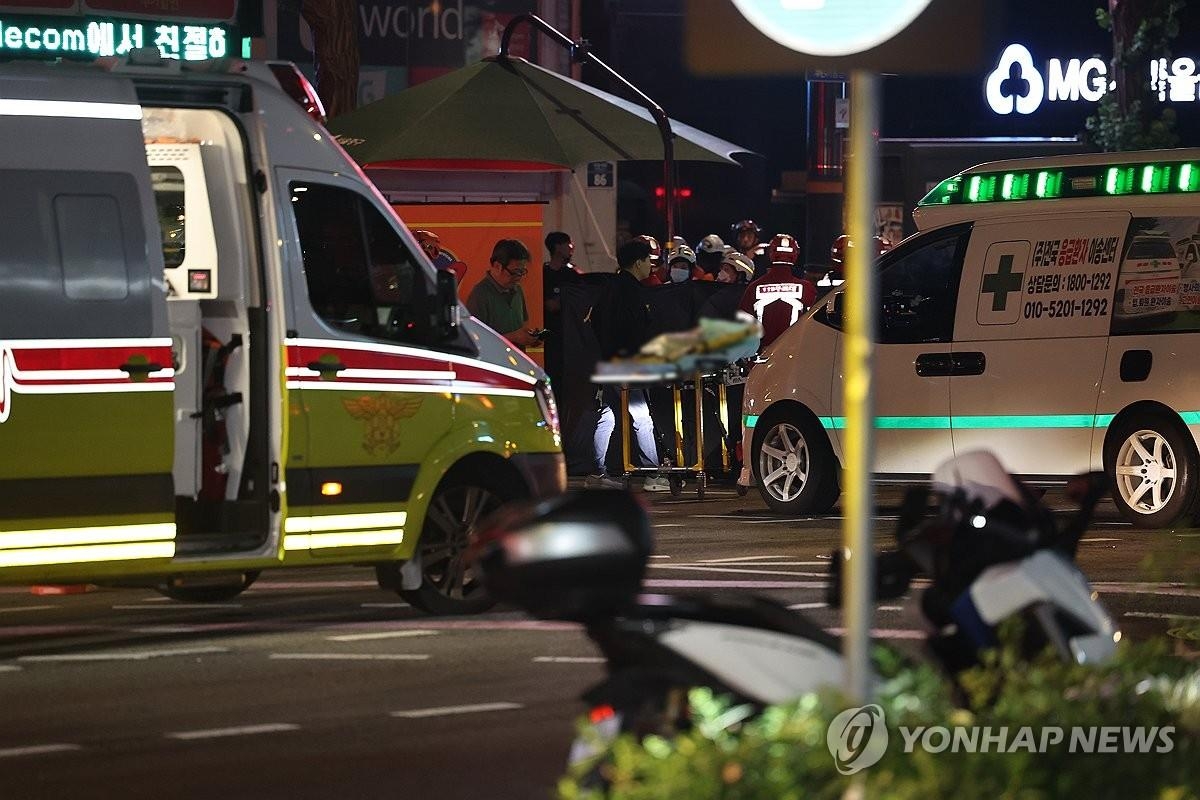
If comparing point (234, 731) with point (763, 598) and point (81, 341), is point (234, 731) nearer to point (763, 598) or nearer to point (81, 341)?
point (81, 341)

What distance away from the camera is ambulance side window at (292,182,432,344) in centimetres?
1128

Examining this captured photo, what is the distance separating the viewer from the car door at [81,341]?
10211 mm

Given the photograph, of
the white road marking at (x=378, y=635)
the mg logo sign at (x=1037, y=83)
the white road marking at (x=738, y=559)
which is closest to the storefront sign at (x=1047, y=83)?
the mg logo sign at (x=1037, y=83)

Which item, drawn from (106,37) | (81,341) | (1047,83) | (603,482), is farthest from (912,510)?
(1047,83)

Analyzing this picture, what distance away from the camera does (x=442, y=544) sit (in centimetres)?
1164

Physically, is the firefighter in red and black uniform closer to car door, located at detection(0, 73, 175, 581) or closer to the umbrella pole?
the umbrella pole

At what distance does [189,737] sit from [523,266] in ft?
30.9

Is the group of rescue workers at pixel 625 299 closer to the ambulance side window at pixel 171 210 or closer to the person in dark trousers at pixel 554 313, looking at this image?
the person in dark trousers at pixel 554 313

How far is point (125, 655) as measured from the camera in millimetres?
10625

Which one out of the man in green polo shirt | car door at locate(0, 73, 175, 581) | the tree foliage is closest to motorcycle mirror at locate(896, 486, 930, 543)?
car door at locate(0, 73, 175, 581)

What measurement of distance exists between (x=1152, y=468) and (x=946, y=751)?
421 inches

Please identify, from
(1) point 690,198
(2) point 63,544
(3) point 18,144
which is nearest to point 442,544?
(2) point 63,544

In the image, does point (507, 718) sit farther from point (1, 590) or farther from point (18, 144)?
point (1, 590)

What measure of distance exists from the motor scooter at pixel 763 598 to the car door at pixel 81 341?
5135mm
